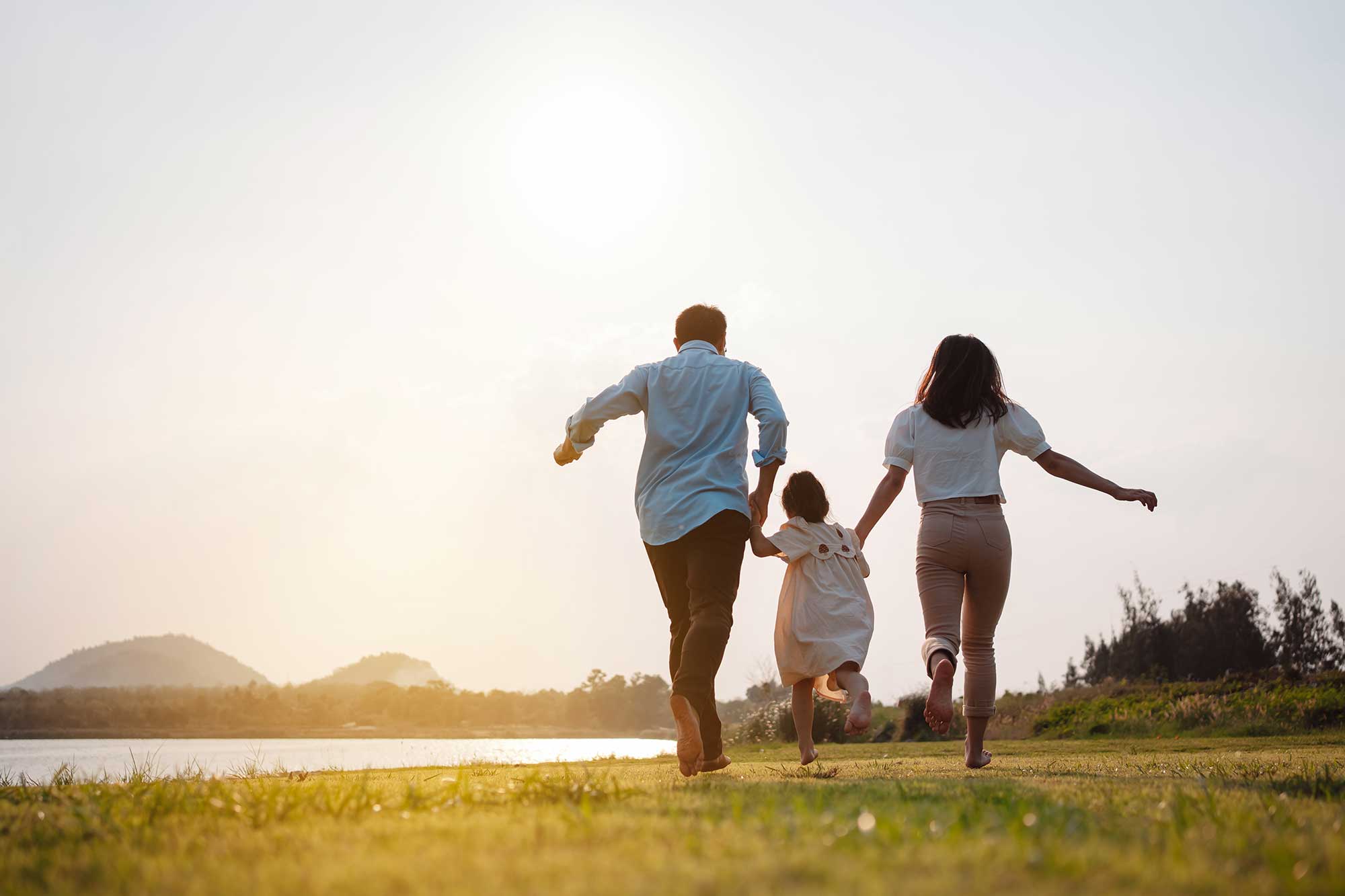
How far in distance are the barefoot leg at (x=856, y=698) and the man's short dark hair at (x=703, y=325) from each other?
234cm

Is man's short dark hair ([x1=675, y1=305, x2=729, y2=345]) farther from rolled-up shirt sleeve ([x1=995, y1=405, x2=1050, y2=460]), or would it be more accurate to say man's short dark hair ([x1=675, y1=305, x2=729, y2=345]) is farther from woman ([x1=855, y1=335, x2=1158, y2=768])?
rolled-up shirt sleeve ([x1=995, y1=405, x2=1050, y2=460])

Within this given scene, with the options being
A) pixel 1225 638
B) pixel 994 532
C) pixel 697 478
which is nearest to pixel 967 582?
pixel 994 532

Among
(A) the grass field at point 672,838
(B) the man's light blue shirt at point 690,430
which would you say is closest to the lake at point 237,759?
(A) the grass field at point 672,838

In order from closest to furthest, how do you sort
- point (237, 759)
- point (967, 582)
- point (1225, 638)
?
point (967, 582), point (237, 759), point (1225, 638)

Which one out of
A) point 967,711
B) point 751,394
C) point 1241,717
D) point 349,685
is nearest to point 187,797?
point 751,394

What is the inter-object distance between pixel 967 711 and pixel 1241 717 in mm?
9869

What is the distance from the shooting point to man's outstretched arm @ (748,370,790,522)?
18.8 ft

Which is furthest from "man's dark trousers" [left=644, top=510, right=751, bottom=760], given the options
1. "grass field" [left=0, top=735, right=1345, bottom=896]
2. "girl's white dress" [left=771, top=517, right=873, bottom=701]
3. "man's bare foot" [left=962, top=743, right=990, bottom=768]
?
"man's bare foot" [left=962, top=743, right=990, bottom=768]

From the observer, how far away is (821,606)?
19.9 feet

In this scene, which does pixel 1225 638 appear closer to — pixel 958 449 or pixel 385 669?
pixel 958 449

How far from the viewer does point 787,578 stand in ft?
20.7

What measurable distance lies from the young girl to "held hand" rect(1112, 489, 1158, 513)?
166 cm

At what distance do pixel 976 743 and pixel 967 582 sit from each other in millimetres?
974

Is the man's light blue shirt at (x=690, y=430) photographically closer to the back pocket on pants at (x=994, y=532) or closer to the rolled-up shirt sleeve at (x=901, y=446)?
the rolled-up shirt sleeve at (x=901, y=446)
